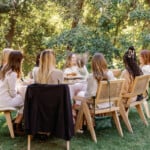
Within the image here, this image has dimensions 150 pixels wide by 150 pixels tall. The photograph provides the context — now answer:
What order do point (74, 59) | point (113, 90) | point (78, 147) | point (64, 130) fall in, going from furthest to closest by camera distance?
point (74, 59) < point (113, 90) < point (78, 147) < point (64, 130)

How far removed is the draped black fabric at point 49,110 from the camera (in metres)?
3.78

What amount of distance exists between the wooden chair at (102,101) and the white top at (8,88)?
836 millimetres

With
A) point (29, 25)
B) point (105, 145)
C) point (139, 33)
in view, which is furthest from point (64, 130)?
point (29, 25)

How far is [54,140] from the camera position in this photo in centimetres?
432

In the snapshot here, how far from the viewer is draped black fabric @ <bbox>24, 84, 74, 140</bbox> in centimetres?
378

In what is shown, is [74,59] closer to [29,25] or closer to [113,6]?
[113,6]

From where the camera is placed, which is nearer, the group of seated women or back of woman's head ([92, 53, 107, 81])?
the group of seated women

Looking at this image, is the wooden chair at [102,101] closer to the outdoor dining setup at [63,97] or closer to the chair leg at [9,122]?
the outdoor dining setup at [63,97]

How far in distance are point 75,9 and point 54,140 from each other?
5.23m

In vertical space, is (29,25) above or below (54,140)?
above

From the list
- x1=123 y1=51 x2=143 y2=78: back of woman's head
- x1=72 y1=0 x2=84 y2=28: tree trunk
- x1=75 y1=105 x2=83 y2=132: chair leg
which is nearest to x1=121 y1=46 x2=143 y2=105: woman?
x1=123 y1=51 x2=143 y2=78: back of woman's head

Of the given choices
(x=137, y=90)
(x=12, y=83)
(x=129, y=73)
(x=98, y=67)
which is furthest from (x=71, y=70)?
(x=12, y=83)

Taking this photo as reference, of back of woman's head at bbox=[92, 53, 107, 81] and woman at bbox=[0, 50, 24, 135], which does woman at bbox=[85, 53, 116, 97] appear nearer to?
back of woman's head at bbox=[92, 53, 107, 81]

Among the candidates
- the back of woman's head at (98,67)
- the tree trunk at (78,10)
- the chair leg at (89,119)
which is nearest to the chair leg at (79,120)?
the chair leg at (89,119)
